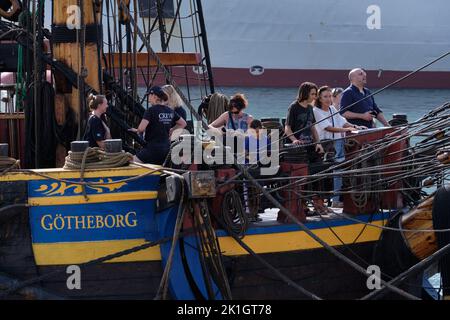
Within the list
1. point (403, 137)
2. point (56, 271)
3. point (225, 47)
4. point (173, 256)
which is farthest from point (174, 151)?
point (225, 47)

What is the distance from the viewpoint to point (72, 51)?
26.2 ft

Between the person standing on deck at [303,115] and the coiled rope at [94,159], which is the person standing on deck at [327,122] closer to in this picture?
the person standing on deck at [303,115]

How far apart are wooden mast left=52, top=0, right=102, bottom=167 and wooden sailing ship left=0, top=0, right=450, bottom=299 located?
12mm

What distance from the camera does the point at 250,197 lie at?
7.23 m

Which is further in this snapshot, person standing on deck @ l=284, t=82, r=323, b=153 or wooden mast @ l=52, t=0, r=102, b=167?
person standing on deck @ l=284, t=82, r=323, b=153

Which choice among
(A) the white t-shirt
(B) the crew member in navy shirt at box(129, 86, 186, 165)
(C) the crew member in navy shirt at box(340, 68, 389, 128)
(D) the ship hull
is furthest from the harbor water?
(D) the ship hull

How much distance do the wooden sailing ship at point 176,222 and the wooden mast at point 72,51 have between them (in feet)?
0.04

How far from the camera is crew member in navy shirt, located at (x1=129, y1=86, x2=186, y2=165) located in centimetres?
743

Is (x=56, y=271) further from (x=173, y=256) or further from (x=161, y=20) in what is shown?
(x=161, y=20)

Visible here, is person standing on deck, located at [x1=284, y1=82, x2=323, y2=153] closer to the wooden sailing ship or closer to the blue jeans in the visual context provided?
the blue jeans

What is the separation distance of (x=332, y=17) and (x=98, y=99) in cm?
3832

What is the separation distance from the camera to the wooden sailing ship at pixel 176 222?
642 cm

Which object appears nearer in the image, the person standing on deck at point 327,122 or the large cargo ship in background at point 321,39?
the person standing on deck at point 327,122

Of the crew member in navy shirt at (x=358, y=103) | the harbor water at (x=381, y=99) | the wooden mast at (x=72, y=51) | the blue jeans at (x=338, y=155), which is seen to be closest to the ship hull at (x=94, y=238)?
the wooden mast at (x=72, y=51)
